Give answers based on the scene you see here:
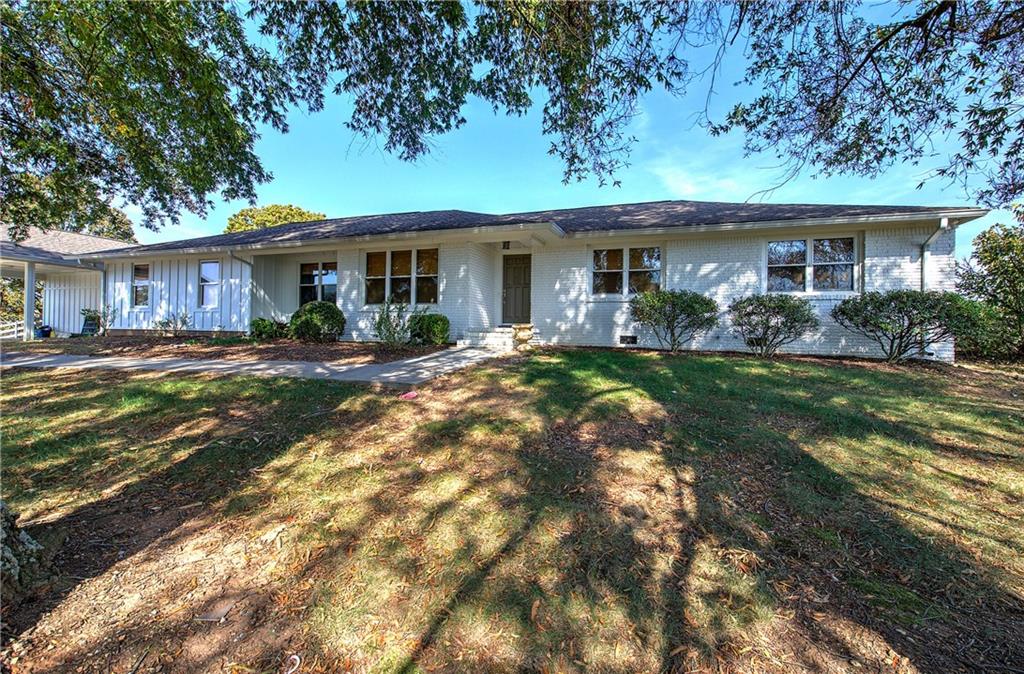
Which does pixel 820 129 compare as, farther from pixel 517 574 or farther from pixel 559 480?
pixel 517 574

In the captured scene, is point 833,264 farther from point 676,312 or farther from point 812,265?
point 676,312

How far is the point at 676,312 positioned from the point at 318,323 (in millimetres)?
8873

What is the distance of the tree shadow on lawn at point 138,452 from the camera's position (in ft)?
7.34

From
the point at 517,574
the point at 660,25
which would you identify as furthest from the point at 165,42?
the point at 517,574

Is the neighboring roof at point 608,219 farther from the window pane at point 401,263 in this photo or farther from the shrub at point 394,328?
the shrub at point 394,328

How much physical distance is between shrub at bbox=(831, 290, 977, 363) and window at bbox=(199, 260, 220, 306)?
56.1 feet

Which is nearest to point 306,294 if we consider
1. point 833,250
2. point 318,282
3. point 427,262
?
point 318,282

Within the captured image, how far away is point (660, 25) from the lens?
4.73 meters

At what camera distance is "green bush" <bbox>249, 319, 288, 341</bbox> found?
11680 millimetres

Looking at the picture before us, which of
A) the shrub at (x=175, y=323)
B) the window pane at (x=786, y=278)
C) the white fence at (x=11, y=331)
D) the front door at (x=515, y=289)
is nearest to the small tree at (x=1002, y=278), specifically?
the window pane at (x=786, y=278)

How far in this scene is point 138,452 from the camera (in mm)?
3334

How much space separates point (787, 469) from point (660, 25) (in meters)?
4.87

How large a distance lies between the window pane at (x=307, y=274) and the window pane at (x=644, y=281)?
31.7 feet

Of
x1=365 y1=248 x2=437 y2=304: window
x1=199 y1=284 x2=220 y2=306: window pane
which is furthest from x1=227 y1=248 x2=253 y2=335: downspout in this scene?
x1=365 y1=248 x2=437 y2=304: window
